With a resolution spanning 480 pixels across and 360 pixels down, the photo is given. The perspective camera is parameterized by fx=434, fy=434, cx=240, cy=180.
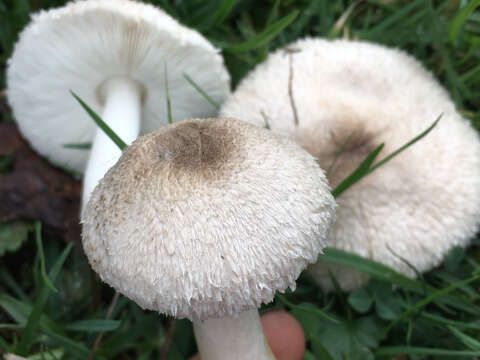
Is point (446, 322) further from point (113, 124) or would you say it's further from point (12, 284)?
point (12, 284)

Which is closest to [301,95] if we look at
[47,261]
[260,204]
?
[260,204]

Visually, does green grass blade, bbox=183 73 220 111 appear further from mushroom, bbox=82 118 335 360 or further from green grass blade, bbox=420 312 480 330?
green grass blade, bbox=420 312 480 330

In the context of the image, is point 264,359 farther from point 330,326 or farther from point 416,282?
point 416,282

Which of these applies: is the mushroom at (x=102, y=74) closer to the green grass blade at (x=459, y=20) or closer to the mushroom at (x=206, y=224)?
the mushroom at (x=206, y=224)

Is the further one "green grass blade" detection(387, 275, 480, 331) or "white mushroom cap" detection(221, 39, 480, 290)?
"white mushroom cap" detection(221, 39, 480, 290)

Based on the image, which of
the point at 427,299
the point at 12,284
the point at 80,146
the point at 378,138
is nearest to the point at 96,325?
the point at 12,284

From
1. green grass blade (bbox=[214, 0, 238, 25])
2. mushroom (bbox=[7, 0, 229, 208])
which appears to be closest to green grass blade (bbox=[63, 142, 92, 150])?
mushroom (bbox=[7, 0, 229, 208])

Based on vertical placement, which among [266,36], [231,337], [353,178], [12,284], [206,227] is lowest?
[12,284]
